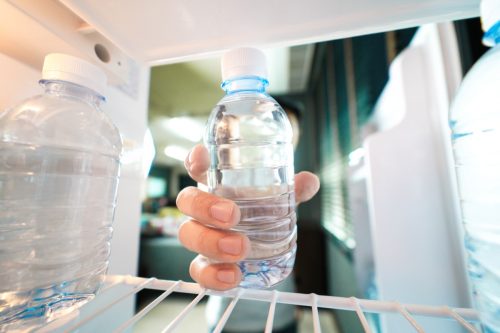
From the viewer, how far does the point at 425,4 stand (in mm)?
301

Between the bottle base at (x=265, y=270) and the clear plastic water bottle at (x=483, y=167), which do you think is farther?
the bottle base at (x=265, y=270)

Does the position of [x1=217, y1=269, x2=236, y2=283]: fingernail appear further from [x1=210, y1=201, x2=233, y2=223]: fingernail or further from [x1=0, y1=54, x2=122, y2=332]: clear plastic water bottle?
[x1=0, y1=54, x2=122, y2=332]: clear plastic water bottle

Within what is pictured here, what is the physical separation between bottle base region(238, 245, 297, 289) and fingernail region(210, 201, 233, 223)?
14cm

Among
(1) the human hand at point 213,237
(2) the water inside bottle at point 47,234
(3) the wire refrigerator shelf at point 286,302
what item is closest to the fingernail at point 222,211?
(1) the human hand at point 213,237

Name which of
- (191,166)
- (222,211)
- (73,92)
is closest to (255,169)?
(191,166)

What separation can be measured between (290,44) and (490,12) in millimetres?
256

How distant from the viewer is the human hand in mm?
330

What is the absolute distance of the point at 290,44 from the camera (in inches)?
15.0

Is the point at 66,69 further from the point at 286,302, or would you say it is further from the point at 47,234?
the point at 286,302

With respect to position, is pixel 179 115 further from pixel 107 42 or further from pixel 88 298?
pixel 88 298

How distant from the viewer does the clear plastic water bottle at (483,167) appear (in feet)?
0.96

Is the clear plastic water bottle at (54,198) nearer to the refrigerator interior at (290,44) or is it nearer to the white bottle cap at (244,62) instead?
the refrigerator interior at (290,44)

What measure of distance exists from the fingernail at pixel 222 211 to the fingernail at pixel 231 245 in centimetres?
3

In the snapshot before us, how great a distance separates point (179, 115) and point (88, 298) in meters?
3.31
